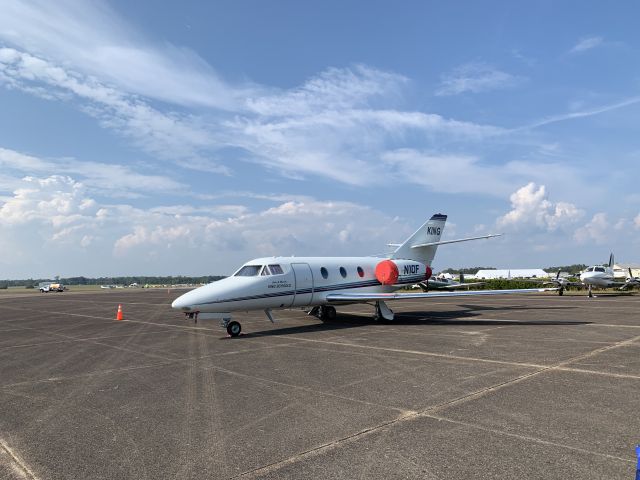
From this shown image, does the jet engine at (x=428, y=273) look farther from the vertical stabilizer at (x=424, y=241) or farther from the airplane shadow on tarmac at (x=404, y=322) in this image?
the airplane shadow on tarmac at (x=404, y=322)

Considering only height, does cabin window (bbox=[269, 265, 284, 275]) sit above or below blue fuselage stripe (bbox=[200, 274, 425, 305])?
above

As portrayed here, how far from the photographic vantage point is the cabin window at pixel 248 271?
16.6 m

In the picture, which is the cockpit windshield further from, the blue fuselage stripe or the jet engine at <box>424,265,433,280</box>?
the jet engine at <box>424,265,433,280</box>

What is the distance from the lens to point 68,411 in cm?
693

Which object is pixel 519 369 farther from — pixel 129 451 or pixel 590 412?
pixel 129 451

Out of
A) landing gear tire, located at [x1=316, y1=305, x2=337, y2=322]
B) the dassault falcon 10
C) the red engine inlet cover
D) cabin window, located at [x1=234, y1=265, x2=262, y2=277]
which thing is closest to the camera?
the dassault falcon 10

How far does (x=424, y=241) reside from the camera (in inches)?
934

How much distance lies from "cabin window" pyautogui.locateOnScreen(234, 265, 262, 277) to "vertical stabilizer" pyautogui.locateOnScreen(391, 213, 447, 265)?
8.90 metres

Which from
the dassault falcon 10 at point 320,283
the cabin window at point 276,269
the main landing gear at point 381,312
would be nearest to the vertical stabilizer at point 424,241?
the dassault falcon 10 at point 320,283

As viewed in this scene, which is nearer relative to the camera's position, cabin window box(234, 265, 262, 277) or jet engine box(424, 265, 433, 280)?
cabin window box(234, 265, 262, 277)

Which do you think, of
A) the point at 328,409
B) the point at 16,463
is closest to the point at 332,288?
the point at 328,409

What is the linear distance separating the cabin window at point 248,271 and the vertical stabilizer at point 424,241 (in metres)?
8.90

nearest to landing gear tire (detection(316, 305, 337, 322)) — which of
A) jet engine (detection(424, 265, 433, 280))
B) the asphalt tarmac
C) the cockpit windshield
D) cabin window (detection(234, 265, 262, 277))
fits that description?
the cockpit windshield

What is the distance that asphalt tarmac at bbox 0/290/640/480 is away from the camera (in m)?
4.68
